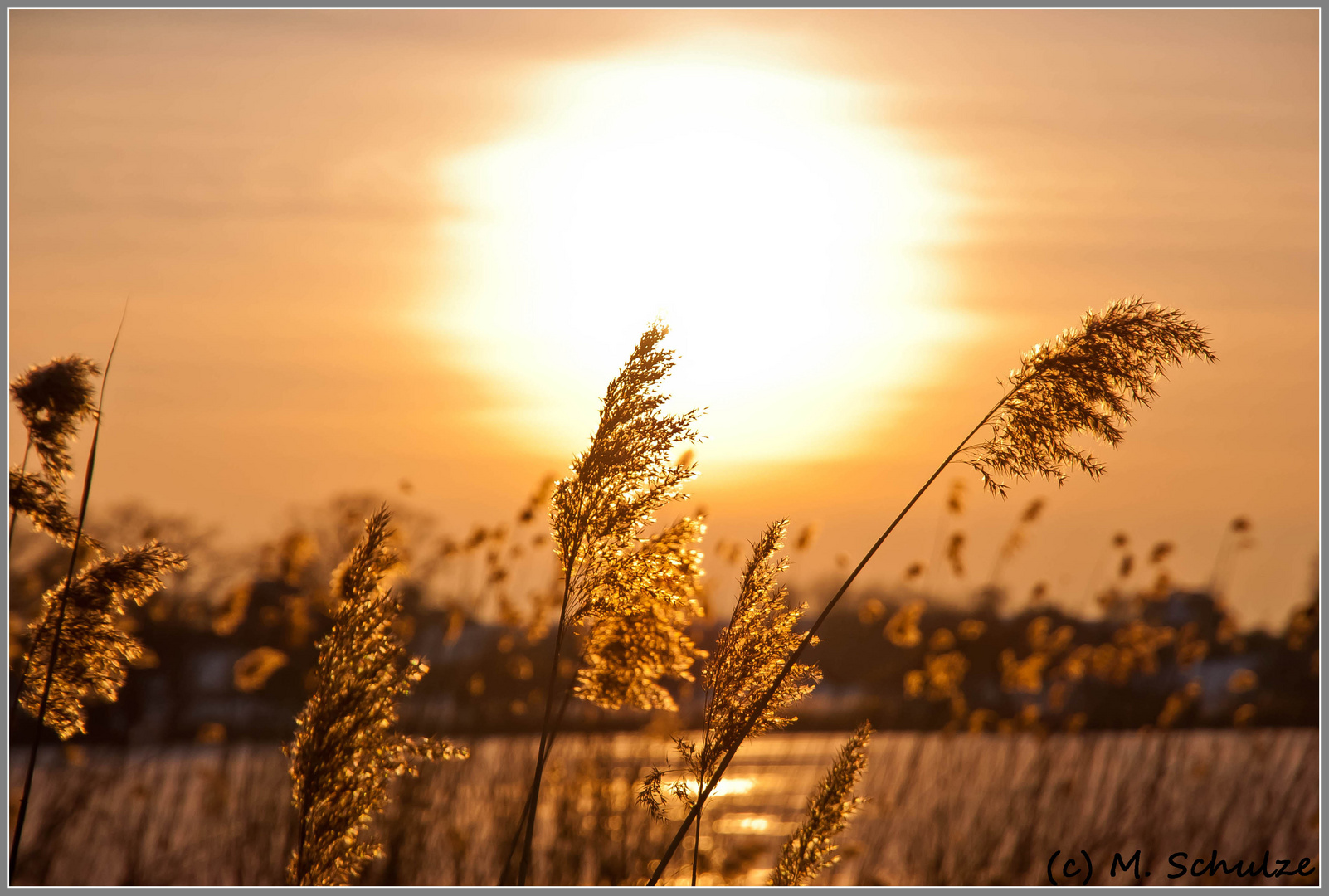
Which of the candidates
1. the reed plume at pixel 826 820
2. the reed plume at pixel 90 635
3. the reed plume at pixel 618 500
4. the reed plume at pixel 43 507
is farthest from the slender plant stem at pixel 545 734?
the reed plume at pixel 43 507

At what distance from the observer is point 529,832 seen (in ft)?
7.79

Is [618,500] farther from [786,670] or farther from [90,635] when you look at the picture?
[90,635]

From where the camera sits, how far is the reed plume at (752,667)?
8.20ft

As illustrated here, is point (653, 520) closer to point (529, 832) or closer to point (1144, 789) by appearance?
point (529, 832)

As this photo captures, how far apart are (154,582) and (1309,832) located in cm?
766

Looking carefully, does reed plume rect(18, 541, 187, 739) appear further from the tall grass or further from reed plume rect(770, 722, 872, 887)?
reed plume rect(770, 722, 872, 887)

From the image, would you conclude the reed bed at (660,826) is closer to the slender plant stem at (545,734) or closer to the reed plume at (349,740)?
the reed plume at (349,740)

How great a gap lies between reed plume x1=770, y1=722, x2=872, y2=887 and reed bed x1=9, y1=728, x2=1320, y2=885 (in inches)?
81.0

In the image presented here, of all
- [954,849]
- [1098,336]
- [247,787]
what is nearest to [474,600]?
[247,787]

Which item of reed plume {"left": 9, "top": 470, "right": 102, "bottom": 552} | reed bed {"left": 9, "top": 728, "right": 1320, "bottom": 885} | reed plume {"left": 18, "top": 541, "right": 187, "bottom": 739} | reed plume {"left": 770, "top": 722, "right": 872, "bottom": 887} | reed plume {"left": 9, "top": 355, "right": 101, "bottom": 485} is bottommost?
reed bed {"left": 9, "top": 728, "right": 1320, "bottom": 885}

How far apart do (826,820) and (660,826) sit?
353cm

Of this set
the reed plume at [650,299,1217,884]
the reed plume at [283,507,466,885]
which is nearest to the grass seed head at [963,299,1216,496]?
the reed plume at [650,299,1217,884]

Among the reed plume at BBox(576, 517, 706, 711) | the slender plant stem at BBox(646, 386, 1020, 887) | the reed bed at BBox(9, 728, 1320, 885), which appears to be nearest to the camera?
the slender plant stem at BBox(646, 386, 1020, 887)

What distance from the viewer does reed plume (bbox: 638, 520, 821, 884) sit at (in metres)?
2.50
